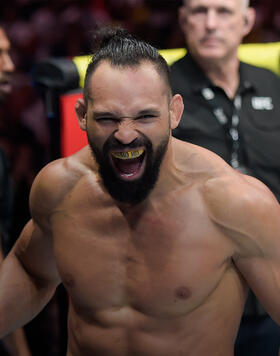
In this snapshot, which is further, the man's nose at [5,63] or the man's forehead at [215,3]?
the man's nose at [5,63]

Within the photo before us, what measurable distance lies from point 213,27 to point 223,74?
0.39 feet

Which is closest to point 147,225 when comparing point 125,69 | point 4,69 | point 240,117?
point 125,69

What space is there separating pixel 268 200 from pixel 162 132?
0.65 feet

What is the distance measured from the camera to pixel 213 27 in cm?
173

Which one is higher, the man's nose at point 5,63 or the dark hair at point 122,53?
the dark hair at point 122,53

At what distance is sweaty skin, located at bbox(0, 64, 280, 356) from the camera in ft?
3.58

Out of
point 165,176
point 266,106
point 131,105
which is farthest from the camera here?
point 266,106

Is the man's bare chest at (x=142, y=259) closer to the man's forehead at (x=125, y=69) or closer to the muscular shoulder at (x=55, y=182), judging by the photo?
the muscular shoulder at (x=55, y=182)

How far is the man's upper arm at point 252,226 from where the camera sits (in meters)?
1.07

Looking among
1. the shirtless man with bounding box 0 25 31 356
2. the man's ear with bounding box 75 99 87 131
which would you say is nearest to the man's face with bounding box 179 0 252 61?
the shirtless man with bounding box 0 25 31 356

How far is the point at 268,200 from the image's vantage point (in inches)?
42.6

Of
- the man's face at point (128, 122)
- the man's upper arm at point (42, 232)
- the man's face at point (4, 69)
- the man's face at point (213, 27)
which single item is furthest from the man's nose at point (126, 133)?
the man's face at point (4, 69)

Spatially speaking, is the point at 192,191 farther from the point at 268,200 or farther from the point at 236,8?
the point at 236,8

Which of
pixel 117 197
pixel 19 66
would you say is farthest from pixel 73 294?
pixel 19 66
